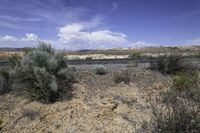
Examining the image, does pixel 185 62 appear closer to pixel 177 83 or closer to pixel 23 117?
pixel 177 83

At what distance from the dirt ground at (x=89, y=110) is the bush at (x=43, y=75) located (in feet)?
1.63

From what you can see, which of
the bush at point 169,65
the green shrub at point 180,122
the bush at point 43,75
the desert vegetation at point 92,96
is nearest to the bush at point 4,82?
the desert vegetation at point 92,96

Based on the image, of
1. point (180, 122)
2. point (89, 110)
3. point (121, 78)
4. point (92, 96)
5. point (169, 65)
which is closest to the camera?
point (180, 122)

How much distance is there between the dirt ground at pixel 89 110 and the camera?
11.5 m

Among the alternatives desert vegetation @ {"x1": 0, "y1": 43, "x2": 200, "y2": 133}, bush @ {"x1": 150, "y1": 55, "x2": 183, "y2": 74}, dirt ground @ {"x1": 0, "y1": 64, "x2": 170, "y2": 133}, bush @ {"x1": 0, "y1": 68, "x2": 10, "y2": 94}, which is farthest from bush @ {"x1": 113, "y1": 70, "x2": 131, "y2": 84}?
bush @ {"x1": 0, "y1": 68, "x2": 10, "y2": 94}

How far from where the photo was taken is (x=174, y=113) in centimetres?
860

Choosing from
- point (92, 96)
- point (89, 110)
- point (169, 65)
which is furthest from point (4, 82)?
point (169, 65)

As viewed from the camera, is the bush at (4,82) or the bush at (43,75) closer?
the bush at (43,75)

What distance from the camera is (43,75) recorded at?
14320mm

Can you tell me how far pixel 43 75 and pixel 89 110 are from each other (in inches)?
124

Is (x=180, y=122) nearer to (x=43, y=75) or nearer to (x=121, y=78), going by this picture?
(x=121, y=78)

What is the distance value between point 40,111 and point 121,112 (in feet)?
10.7

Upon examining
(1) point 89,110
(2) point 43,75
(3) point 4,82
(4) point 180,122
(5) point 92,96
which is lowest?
(1) point 89,110

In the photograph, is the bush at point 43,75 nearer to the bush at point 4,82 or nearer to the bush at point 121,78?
the bush at point 4,82
